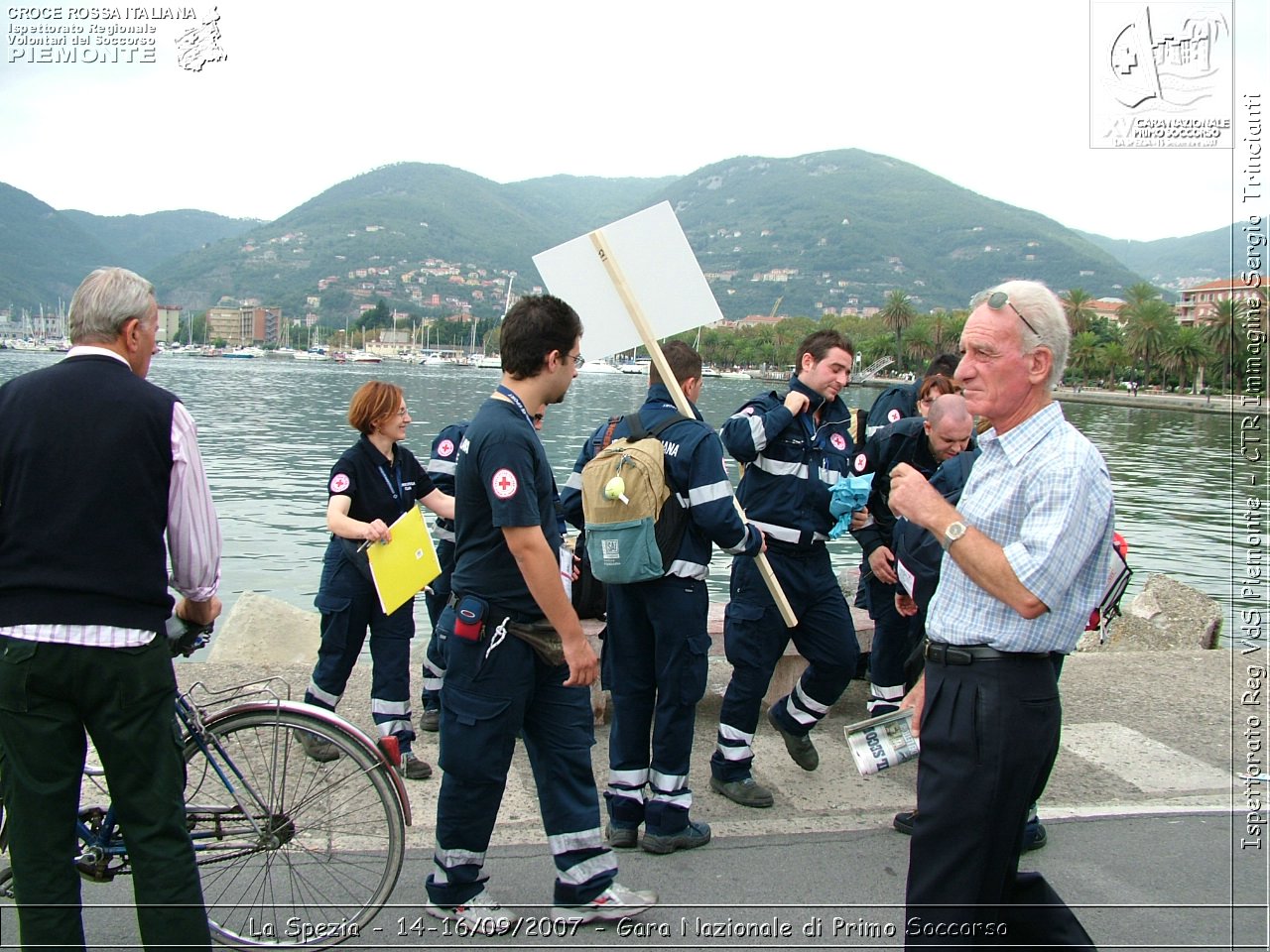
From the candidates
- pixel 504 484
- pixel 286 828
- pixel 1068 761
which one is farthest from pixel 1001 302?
pixel 1068 761

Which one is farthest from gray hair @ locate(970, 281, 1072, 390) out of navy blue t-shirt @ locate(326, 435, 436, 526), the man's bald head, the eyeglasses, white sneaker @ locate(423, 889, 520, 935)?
navy blue t-shirt @ locate(326, 435, 436, 526)

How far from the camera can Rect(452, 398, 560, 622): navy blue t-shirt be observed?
3432 mm

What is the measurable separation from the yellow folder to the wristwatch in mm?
3119

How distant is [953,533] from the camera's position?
105 inches

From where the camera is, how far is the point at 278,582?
Result: 16328mm

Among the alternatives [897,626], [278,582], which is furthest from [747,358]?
[897,626]

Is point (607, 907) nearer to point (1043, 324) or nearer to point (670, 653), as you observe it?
point (670, 653)

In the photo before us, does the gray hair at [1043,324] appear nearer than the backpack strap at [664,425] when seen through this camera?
Yes

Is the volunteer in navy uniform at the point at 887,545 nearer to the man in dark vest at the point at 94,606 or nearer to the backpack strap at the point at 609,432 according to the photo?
the backpack strap at the point at 609,432

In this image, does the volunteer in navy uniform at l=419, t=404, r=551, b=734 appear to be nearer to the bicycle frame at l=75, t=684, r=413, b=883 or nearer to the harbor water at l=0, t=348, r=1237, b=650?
the bicycle frame at l=75, t=684, r=413, b=883

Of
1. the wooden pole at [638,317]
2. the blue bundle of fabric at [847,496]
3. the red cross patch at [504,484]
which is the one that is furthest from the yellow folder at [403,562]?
the blue bundle of fabric at [847,496]

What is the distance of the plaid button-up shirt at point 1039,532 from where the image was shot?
255cm

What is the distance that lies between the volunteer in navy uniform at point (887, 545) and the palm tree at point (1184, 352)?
109699 mm

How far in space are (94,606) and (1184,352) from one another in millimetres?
119207
